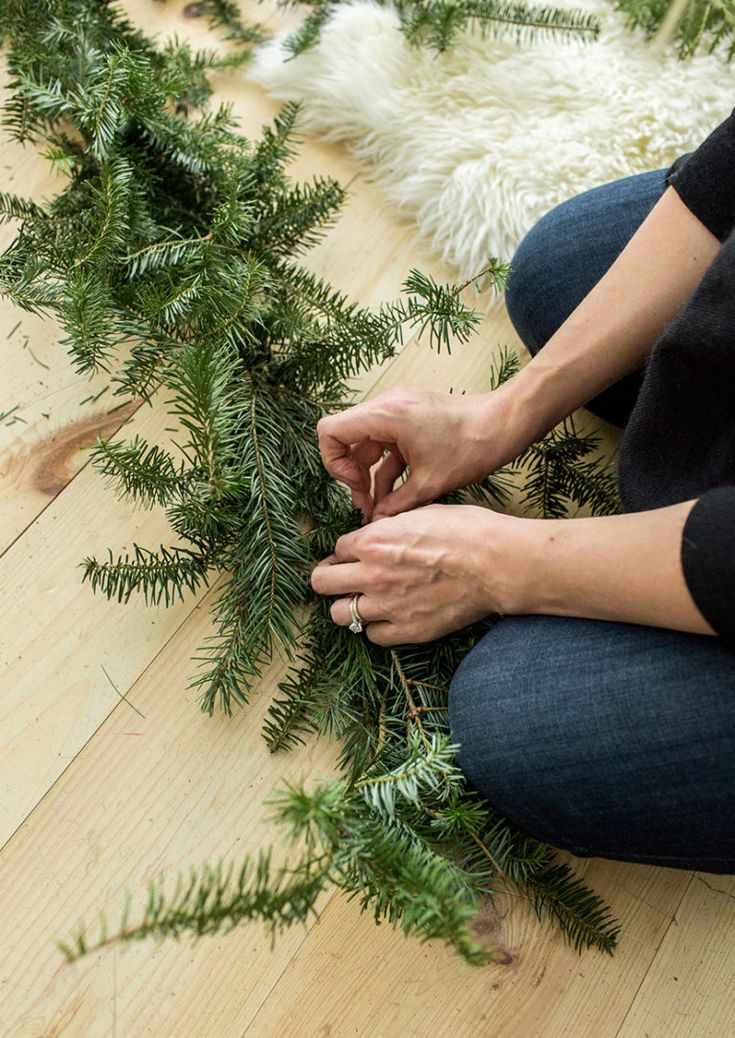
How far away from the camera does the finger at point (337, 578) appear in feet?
2.47

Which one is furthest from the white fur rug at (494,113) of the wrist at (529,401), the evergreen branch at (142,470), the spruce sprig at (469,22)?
the evergreen branch at (142,470)

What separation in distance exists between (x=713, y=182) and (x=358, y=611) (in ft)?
1.55

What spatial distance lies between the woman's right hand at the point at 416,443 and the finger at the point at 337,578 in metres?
0.07

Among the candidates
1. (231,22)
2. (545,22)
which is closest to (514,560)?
(545,22)

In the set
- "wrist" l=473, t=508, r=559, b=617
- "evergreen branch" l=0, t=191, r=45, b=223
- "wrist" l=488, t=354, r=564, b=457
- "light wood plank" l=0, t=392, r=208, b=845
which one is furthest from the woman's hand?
"evergreen branch" l=0, t=191, r=45, b=223

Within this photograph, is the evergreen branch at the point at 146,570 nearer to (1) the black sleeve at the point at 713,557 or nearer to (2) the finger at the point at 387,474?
(2) the finger at the point at 387,474

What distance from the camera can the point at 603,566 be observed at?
2.11ft

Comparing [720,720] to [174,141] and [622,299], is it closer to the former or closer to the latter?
[622,299]

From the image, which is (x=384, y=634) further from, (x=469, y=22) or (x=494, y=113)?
(x=469, y=22)

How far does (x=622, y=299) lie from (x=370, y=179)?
1.53 ft

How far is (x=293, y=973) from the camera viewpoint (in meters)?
0.76

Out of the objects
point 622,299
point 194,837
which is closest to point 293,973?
point 194,837

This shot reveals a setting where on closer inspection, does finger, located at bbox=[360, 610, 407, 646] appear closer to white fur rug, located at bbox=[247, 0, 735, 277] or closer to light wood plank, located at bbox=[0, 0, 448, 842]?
light wood plank, located at bbox=[0, 0, 448, 842]

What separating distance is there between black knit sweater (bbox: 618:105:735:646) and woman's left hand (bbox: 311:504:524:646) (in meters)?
0.13
